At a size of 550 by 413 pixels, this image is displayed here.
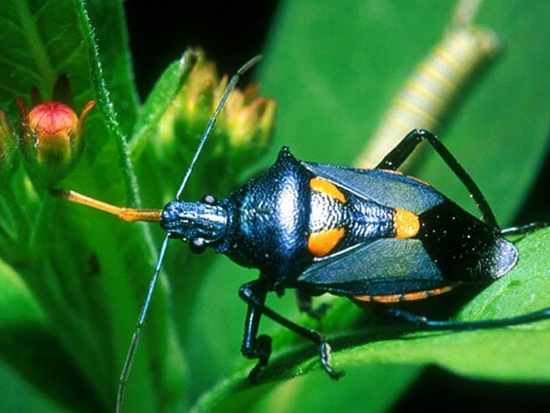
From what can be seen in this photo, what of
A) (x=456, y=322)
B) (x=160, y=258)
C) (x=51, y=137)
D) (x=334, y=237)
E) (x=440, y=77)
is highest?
(x=51, y=137)

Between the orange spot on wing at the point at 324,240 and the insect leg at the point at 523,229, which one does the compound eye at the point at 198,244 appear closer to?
the orange spot on wing at the point at 324,240

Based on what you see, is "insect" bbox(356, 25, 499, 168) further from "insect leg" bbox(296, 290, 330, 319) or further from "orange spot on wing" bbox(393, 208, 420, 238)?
"orange spot on wing" bbox(393, 208, 420, 238)

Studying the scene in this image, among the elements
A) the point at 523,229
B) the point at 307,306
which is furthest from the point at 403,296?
the point at 307,306

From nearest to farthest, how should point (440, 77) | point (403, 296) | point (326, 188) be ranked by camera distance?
1. point (403, 296)
2. point (326, 188)
3. point (440, 77)

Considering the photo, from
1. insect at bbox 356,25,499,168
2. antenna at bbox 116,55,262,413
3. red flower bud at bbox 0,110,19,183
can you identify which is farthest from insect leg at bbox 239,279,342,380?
insect at bbox 356,25,499,168

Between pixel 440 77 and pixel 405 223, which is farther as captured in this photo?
pixel 440 77

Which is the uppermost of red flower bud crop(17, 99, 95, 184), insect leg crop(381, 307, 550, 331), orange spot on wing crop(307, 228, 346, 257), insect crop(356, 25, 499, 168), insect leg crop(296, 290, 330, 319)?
red flower bud crop(17, 99, 95, 184)

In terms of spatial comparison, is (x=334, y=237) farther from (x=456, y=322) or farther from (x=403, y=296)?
(x=456, y=322)
